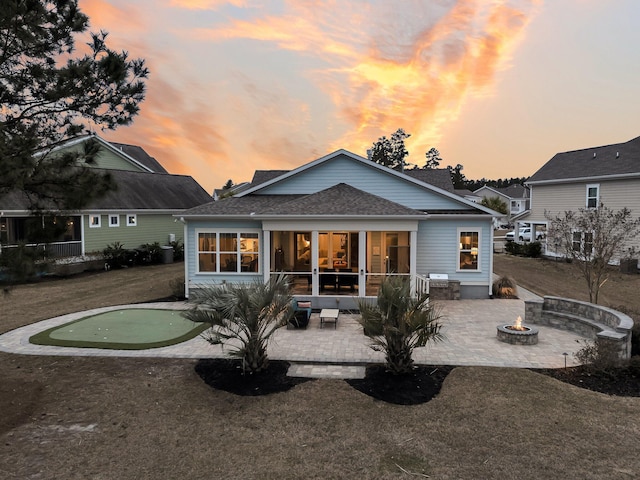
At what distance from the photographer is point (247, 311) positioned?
744 cm

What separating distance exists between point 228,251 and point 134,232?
46.3ft

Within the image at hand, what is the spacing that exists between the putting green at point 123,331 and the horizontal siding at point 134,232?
483 inches

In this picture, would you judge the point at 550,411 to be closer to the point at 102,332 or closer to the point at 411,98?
the point at 102,332

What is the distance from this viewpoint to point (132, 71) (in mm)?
7633

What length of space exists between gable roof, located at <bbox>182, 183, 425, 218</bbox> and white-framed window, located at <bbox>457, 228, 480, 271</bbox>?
2614 millimetres

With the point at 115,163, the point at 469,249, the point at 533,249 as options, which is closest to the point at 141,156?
the point at 115,163

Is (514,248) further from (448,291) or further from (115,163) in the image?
(115,163)

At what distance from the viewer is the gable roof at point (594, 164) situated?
23128 mm

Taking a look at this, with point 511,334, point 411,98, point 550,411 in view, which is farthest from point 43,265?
point 411,98

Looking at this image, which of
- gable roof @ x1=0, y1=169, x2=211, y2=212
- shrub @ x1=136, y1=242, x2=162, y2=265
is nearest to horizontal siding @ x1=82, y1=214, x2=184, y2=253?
gable roof @ x1=0, y1=169, x2=211, y2=212

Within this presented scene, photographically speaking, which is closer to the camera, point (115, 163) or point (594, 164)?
point (594, 164)

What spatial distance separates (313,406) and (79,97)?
729 cm

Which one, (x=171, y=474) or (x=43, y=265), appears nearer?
(x=171, y=474)

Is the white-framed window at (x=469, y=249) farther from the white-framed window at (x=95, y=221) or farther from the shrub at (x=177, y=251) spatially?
the white-framed window at (x=95, y=221)
